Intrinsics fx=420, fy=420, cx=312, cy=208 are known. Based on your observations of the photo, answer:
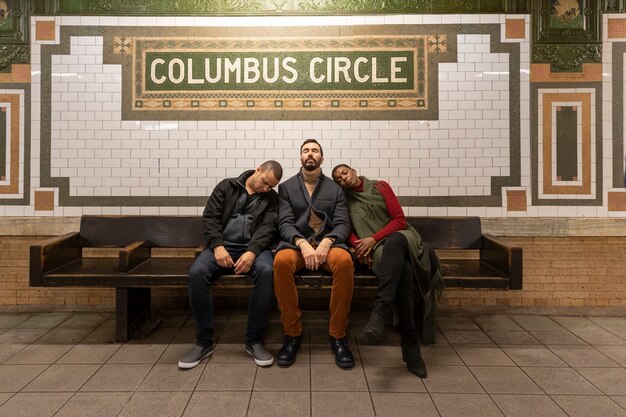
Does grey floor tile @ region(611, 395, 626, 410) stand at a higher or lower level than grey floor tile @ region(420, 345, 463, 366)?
lower

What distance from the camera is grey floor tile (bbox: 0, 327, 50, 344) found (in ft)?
9.92

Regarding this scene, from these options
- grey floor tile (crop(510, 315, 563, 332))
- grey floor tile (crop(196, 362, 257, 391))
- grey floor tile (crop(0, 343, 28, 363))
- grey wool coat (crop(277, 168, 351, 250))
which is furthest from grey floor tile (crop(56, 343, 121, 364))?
grey floor tile (crop(510, 315, 563, 332))

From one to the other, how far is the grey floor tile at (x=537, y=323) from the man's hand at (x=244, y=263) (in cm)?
224

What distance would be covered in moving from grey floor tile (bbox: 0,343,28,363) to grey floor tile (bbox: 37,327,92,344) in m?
0.12

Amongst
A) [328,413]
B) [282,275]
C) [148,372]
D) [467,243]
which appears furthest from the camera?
[467,243]

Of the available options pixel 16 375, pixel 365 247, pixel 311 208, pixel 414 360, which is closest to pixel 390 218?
pixel 365 247

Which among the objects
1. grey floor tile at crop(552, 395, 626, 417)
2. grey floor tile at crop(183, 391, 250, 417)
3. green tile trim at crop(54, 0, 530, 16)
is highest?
green tile trim at crop(54, 0, 530, 16)

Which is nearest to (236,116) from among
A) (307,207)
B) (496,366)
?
(307,207)

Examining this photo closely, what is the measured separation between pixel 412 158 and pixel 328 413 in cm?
229

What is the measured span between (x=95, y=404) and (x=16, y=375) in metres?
0.70

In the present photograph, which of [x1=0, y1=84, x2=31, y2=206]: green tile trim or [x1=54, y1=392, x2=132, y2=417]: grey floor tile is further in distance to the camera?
[x1=0, y1=84, x2=31, y2=206]: green tile trim

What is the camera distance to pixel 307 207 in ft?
9.80

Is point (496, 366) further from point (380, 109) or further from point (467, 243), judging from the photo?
point (380, 109)

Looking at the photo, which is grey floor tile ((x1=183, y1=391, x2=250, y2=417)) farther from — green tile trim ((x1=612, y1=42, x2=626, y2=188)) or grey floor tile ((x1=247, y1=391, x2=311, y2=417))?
green tile trim ((x1=612, y1=42, x2=626, y2=188))
